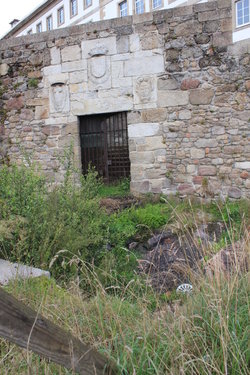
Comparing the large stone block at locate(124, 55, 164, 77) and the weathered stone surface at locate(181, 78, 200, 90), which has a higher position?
the large stone block at locate(124, 55, 164, 77)

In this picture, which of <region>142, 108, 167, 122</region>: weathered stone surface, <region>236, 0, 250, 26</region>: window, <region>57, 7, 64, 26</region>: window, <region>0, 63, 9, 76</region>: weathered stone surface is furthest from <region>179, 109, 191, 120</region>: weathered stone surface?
<region>57, 7, 64, 26</region>: window

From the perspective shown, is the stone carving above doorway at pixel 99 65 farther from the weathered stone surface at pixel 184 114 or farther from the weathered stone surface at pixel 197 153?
the weathered stone surface at pixel 197 153

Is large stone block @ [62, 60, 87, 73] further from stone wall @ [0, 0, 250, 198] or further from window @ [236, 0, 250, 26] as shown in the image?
window @ [236, 0, 250, 26]

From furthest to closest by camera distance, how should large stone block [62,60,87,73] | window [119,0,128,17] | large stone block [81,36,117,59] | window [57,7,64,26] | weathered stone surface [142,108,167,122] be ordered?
window [57,7,64,26]
window [119,0,128,17]
large stone block [62,60,87,73]
large stone block [81,36,117,59]
weathered stone surface [142,108,167,122]

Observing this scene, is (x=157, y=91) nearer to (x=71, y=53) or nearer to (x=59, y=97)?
(x=71, y=53)

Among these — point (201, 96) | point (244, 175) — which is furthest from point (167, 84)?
point (244, 175)

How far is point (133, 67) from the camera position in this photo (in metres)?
7.18

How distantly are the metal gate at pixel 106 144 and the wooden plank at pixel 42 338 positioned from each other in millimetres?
6213

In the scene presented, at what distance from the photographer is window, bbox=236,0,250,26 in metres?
18.8

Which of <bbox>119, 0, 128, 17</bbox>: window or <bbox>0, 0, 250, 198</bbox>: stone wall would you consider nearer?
<bbox>0, 0, 250, 198</bbox>: stone wall

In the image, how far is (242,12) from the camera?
19750 millimetres

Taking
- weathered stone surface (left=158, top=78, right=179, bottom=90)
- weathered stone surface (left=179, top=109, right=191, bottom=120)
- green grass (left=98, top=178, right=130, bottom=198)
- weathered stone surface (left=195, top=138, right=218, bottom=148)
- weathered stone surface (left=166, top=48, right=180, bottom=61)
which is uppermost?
weathered stone surface (left=166, top=48, right=180, bottom=61)

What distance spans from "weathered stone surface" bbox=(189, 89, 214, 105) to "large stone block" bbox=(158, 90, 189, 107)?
111 millimetres

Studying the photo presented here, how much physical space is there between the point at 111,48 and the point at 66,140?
2.02 meters
